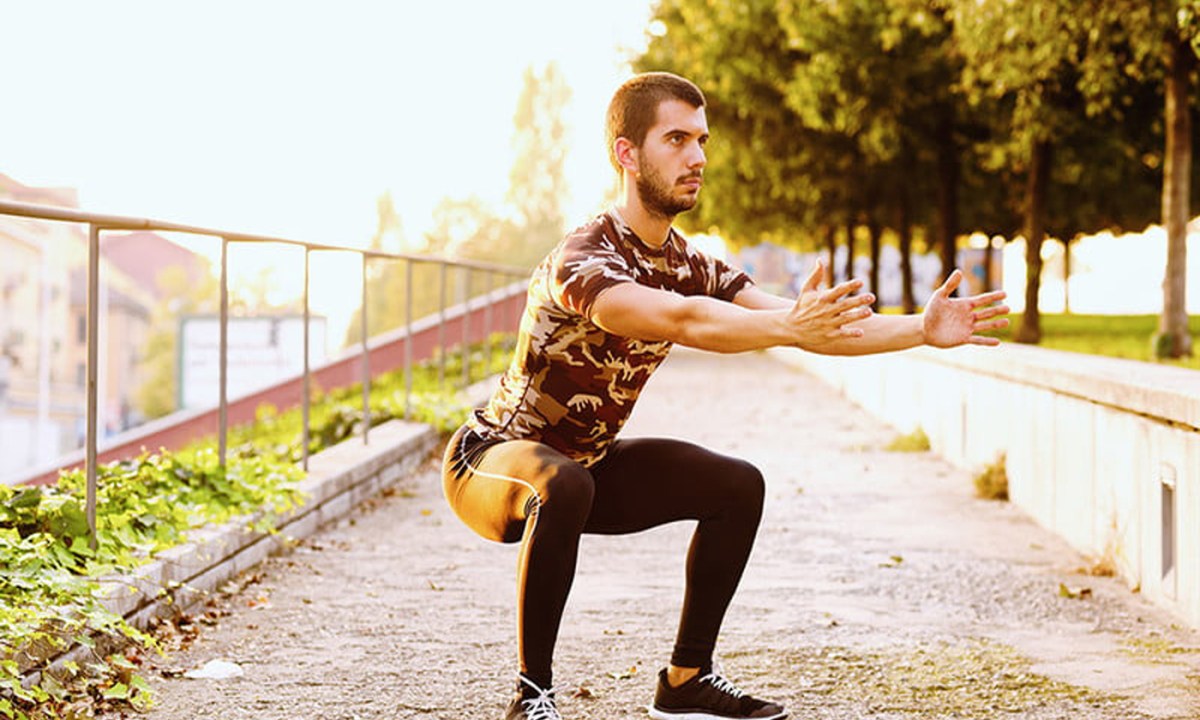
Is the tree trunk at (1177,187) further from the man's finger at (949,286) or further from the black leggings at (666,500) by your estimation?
the man's finger at (949,286)

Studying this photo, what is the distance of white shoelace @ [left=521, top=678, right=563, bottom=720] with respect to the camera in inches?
174

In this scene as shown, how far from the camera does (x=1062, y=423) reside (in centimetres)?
875

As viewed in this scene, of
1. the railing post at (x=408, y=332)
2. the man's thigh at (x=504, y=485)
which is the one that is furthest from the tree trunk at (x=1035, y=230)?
the man's thigh at (x=504, y=485)

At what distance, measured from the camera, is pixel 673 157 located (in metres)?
4.46

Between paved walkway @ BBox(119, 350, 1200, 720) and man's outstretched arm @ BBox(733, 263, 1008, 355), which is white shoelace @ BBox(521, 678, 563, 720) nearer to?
paved walkway @ BBox(119, 350, 1200, 720)

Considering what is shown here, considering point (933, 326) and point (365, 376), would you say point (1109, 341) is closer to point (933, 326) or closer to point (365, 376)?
point (365, 376)

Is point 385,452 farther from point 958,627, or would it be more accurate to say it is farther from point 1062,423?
point 958,627

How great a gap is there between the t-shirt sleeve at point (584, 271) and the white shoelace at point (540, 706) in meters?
1.00

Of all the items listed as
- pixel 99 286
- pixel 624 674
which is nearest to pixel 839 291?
pixel 624 674

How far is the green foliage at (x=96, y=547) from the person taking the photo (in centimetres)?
469

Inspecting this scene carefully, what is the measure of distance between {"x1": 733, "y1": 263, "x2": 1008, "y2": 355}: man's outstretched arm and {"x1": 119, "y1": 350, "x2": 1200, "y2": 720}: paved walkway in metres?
1.32

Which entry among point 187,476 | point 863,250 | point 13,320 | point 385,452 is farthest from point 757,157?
point 13,320

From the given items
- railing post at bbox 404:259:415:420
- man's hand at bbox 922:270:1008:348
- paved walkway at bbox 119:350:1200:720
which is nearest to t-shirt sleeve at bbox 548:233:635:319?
man's hand at bbox 922:270:1008:348

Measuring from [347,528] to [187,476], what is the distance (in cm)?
144
